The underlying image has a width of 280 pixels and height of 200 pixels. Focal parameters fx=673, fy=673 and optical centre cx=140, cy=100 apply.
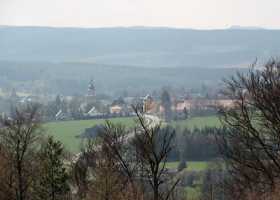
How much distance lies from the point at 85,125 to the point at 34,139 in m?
39.3

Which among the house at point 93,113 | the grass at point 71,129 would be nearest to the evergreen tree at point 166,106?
the house at point 93,113

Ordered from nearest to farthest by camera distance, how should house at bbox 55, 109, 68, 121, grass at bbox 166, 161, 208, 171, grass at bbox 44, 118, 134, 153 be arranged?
grass at bbox 166, 161, 208, 171
grass at bbox 44, 118, 134, 153
house at bbox 55, 109, 68, 121

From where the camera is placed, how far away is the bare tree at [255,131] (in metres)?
14.0

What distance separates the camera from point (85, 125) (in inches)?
2314

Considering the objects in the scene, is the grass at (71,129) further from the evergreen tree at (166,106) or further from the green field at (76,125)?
the evergreen tree at (166,106)

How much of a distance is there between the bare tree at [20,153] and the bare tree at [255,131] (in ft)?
19.7

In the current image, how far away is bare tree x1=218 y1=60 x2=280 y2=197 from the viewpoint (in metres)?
14.0

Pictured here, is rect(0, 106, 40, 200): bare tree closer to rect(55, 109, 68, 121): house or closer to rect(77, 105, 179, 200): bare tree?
rect(77, 105, 179, 200): bare tree

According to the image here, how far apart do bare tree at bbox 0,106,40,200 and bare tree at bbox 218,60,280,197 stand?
6.02m

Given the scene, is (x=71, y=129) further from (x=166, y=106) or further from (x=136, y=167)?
(x=136, y=167)

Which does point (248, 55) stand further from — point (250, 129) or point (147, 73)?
point (250, 129)

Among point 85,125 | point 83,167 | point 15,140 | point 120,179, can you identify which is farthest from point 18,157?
point 85,125

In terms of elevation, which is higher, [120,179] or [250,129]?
[250,129]

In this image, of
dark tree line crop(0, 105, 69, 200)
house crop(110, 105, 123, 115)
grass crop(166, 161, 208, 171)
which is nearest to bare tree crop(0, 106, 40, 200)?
dark tree line crop(0, 105, 69, 200)
